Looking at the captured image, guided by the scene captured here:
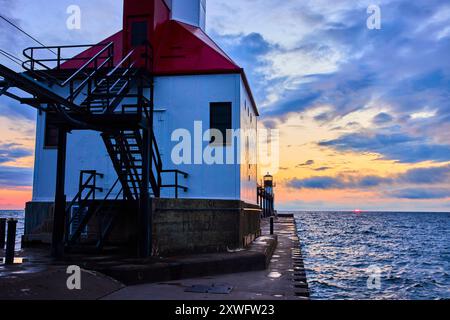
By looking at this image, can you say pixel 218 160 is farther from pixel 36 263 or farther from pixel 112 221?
pixel 36 263

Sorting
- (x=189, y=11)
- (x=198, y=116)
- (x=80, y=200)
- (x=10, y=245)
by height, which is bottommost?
(x=10, y=245)

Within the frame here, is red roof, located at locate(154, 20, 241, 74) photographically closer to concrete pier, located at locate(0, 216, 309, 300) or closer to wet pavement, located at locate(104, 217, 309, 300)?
concrete pier, located at locate(0, 216, 309, 300)

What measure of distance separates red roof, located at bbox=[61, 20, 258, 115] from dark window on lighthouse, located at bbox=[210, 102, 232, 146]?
4.34 feet

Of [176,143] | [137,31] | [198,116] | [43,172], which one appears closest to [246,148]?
[198,116]

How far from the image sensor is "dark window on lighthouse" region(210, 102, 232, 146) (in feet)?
55.0

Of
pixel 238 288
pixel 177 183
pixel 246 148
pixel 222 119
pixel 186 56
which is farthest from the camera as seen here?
pixel 246 148

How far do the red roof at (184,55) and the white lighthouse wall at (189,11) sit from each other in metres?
1.41

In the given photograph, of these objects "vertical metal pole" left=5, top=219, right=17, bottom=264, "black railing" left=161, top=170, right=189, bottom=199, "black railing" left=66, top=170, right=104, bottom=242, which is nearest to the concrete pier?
"vertical metal pole" left=5, top=219, right=17, bottom=264

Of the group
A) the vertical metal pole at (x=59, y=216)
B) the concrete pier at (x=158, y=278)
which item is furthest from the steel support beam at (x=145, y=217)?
the vertical metal pole at (x=59, y=216)

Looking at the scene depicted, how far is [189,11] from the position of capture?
2138cm

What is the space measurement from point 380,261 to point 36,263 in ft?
84.7

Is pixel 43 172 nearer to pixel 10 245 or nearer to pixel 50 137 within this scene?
pixel 50 137

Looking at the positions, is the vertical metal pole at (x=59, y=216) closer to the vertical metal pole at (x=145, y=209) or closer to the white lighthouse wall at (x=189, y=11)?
the vertical metal pole at (x=145, y=209)

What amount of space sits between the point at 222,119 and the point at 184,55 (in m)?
3.24
